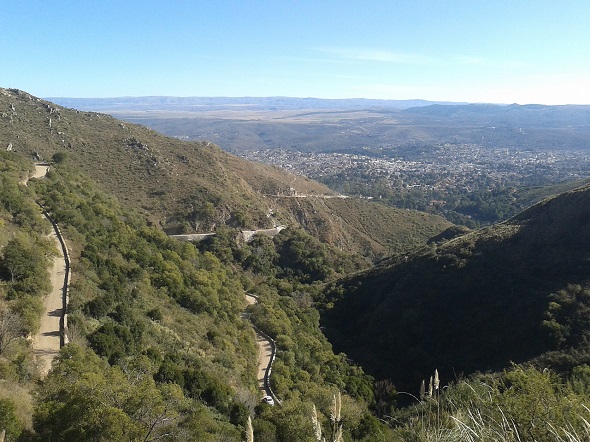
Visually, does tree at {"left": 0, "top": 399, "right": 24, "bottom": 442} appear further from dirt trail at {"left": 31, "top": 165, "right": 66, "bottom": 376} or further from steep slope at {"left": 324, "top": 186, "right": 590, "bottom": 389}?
steep slope at {"left": 324, "top": 186, "right": 590, "bottom": 389}

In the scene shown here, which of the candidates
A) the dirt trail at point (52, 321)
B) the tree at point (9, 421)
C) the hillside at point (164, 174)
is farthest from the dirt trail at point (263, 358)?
the hillside at point (164, 174)

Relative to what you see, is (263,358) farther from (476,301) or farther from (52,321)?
(476,301)

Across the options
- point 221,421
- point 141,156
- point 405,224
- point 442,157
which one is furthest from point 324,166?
point 221,421

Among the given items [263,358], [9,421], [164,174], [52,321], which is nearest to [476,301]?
[263,358]

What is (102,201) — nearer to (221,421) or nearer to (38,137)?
(38,137)

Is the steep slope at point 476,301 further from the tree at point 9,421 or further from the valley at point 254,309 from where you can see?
the tree at point 9,421
